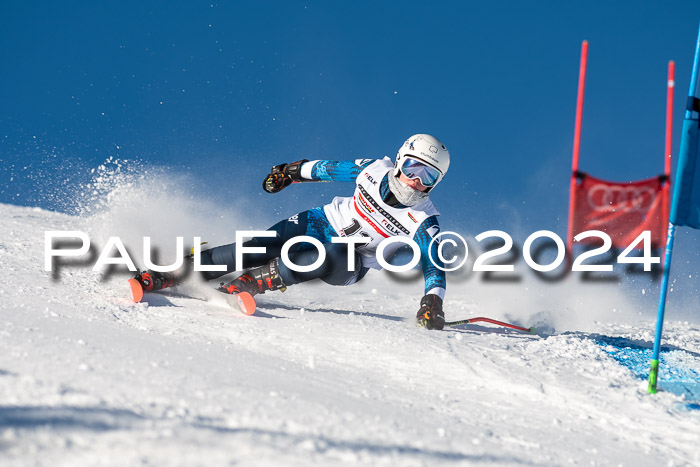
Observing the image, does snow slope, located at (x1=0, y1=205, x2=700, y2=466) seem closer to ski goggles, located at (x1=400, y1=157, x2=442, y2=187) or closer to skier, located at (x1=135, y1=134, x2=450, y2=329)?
skier, located at (x1=135, y1=134, x2=450, y2=329)

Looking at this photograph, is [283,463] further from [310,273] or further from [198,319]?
[310,273]

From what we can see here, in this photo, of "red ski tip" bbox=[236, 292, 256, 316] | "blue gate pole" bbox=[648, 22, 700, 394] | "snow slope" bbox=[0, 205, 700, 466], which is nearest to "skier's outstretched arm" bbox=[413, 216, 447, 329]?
"snow slope" bbox=[0, 205, 700, 466]

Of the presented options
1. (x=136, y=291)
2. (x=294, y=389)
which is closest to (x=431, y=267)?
(x=136, y=291)

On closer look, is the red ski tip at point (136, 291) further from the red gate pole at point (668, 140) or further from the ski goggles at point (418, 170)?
the red gate pole at point (668, 140)


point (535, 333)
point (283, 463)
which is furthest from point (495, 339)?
point (283, 463)

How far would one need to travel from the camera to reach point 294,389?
101 inches

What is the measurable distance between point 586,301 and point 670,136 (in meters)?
3.66

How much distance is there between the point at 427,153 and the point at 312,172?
1.09m

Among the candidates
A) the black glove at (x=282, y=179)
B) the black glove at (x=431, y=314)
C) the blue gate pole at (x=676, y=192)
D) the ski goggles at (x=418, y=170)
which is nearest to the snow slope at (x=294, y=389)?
the black glove at (x=431, y=314)

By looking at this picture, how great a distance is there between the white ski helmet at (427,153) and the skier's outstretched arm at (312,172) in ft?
1.36

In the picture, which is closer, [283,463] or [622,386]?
[283,463]

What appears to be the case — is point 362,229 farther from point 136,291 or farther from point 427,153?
point 136,291

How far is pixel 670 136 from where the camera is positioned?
4426 mm

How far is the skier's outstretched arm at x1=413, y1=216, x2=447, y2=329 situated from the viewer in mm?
4840
